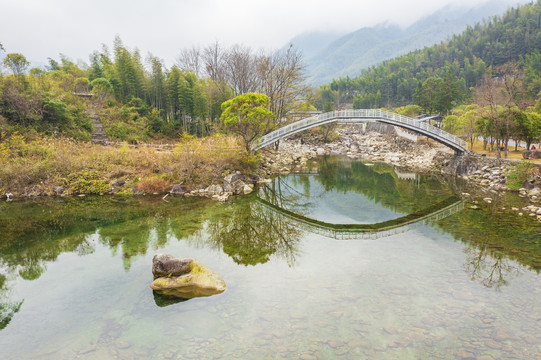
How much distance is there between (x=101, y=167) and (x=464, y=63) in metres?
97.9

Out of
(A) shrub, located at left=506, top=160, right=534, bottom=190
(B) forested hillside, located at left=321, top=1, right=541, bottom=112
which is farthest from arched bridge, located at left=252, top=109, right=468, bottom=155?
(B) forested hillside, located at left=321, top=1, right=541, bottom=112

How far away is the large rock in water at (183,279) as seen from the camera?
338 inches

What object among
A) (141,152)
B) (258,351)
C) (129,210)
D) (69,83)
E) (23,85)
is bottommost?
(258,351)

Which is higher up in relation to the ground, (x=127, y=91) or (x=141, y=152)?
(x=127, y=91)

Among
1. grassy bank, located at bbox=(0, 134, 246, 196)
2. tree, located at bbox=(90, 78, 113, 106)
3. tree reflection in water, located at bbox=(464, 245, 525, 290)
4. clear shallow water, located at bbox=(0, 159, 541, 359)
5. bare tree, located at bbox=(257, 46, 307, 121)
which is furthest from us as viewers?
bare tree, located at bbox=(257, 46, 307, 121)

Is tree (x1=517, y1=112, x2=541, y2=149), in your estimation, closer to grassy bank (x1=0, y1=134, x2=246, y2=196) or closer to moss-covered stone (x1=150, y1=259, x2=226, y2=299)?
grassy bank (x1=0, y1=134, x2=246, y2=196)

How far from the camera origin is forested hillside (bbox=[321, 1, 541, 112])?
68500 millimetres

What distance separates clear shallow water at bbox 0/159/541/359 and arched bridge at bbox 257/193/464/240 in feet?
1.93

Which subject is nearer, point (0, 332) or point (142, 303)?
point (0, 332)

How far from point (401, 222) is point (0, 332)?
15.7 m

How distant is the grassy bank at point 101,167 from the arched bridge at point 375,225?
7438 millimetres

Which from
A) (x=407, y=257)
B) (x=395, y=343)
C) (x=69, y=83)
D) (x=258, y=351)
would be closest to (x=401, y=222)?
(x=407, y=257)

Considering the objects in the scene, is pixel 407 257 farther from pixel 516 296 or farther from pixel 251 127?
pixel 251 127

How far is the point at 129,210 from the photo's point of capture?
56.3 feet
